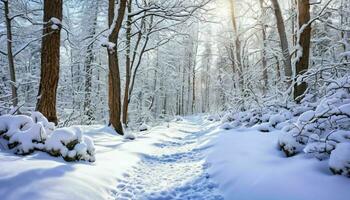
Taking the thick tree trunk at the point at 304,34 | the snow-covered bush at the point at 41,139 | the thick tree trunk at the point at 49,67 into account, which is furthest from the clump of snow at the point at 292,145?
the thick tree trunk at the point at 49,67

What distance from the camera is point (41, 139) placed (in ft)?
18.1

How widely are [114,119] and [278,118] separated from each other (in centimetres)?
561

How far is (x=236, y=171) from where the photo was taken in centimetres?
514

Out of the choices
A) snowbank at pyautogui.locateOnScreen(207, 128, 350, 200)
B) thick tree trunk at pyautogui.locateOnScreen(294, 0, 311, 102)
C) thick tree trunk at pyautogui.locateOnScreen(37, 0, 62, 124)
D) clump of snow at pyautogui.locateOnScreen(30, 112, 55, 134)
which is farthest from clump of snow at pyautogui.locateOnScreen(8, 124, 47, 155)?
thick tree trunk at pyautogui.locateOnScreen(294, 0, 311, 102)

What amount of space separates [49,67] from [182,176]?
3.80 m

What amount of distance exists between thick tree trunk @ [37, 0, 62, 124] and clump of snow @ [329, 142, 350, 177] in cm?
576

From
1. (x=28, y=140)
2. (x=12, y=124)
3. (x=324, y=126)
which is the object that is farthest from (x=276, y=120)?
(x=12, y=124)

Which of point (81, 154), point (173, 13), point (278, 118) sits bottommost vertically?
point (81, 154)

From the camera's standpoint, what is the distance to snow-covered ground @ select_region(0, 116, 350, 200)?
11.8 feet

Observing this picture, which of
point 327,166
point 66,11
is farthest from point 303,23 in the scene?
point 66,11

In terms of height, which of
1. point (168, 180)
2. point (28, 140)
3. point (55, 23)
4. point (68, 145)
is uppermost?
point (55, 23)

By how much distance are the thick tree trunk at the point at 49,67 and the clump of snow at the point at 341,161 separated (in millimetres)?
5762

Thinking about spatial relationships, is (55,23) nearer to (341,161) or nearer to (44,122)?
(44,122)

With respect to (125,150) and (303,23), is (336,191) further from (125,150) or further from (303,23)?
(303,23)
